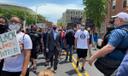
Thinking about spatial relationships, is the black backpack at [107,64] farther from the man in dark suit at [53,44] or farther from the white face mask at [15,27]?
the man in dark suit at [53,44]

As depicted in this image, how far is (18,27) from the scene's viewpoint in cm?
789

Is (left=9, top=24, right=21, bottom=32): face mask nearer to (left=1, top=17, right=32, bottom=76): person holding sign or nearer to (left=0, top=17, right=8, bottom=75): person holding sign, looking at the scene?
(left=1, top=17, right=32, bottom=76): person holding sign

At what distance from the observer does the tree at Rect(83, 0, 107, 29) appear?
208 ft

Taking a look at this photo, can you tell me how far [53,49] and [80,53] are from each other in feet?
3.52

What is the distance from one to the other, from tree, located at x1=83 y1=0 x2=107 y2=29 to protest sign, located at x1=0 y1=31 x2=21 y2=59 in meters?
55.0

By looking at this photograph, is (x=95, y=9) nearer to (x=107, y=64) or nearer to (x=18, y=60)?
(x=18, y=60)

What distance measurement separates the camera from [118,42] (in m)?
7.21

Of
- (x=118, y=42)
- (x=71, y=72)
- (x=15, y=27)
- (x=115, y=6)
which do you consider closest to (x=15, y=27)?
(x=15, y=27)

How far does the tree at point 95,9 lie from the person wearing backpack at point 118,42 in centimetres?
5555

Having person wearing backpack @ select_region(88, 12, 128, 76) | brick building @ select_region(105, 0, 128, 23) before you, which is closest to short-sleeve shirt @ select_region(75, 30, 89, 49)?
person wearing backpack @ select_region(88, 12, 128, 76)

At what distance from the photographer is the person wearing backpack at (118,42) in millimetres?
7199

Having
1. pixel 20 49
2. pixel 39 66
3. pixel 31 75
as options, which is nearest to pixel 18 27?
pixel 20 49

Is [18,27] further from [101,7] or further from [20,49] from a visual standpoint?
[101,7]

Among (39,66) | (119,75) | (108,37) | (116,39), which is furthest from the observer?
(39,66)
